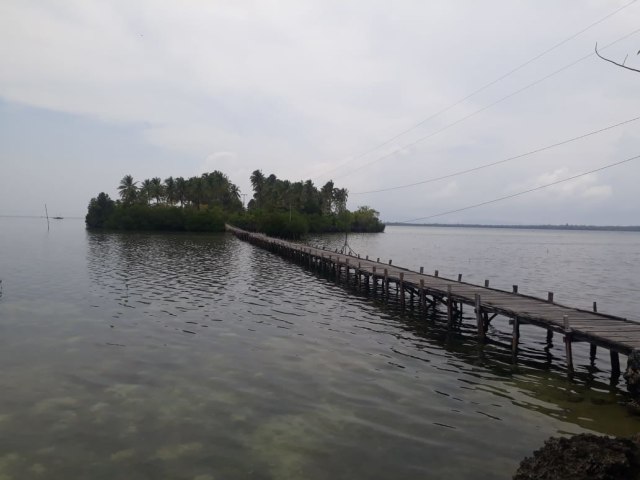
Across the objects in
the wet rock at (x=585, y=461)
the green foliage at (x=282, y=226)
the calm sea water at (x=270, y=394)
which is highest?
the green foliage at (x=282, y=226)

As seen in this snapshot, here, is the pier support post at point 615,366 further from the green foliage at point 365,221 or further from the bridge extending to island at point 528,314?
the green foliage at point 365,221

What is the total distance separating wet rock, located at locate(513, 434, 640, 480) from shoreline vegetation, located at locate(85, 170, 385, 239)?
291 feet

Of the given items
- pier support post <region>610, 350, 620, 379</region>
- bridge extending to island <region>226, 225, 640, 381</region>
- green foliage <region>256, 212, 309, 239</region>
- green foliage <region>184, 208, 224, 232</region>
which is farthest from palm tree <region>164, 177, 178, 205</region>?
pier support post <region>610, 350, 620, 379</region>

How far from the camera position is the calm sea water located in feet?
30.1

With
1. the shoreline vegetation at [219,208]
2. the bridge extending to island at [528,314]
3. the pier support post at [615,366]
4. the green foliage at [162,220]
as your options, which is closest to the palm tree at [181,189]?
the shoreline vegetation at [219,208]

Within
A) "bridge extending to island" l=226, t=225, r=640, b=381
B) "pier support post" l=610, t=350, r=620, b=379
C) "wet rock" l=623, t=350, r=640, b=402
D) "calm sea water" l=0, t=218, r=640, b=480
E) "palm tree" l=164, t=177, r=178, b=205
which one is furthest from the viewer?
"palm tree" l=164, t=177, r=178, b=205

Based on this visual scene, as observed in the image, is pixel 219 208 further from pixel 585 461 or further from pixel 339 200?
pixel 585 461

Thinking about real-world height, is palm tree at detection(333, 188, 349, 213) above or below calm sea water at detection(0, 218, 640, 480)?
above

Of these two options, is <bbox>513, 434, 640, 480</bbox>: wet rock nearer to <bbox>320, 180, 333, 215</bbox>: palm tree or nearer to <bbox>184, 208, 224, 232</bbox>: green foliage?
<bbox>184, 208, 224, 232</bbox>: green foliage

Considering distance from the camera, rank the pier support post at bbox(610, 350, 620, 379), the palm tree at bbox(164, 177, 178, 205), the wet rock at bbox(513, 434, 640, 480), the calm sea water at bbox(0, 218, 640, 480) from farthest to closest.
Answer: the palm tree at bbox(164, 177, 178, 205)
the pier support post at bbox(610, 350, 620, 379)
the calm sea water at bbox(0, 218, 640, 480)
the wet rock at bbox(513, 434, 640, 480)

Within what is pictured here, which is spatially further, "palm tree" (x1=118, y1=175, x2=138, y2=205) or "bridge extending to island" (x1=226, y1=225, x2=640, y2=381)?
"palm tree" (x1=118, y1=175, x2=138, y2=205)

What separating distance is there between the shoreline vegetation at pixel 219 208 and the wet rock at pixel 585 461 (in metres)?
88.6

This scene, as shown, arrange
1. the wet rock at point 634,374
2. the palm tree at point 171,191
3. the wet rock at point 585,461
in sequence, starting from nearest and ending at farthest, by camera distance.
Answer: the wet rock at point 585,461 < the wet rock at point 634,374 < the palm tree at point 171,191

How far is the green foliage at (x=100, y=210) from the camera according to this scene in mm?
122562
